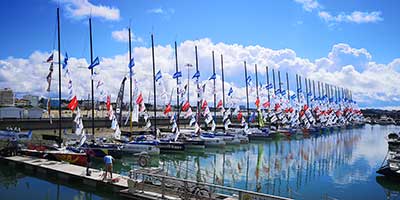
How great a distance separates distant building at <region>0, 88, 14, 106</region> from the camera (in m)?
105

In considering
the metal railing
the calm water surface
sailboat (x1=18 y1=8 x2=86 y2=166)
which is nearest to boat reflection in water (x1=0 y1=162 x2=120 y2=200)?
the calm water surface

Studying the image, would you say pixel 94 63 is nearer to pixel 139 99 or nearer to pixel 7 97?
pixel 139 99

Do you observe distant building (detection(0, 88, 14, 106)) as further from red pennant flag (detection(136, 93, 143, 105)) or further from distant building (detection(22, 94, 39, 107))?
red pennant flag (detection(136, 93, 143, 105))

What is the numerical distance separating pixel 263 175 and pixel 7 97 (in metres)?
103

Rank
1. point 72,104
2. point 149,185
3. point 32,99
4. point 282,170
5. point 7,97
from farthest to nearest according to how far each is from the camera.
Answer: point 32,99 < point 7,97 < point 282,170 < point 72,104 < point 149,185

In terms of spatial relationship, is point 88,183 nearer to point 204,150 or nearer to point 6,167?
point 6,167

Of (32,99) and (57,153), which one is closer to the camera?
(57,153)

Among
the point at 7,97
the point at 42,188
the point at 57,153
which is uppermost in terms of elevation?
the point at 7,97

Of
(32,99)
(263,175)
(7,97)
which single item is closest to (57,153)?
(263,175)

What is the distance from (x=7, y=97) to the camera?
108312 millimetres

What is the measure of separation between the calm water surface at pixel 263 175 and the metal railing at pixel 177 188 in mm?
2595

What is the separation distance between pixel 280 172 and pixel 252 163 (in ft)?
18.1

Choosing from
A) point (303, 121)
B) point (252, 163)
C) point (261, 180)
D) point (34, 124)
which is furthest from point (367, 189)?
point (303, 121)

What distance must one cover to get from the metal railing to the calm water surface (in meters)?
2.60
